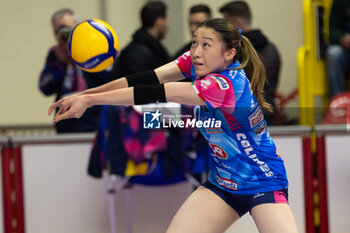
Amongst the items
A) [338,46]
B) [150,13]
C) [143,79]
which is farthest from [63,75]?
[338,46]

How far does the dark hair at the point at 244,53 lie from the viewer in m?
2.21

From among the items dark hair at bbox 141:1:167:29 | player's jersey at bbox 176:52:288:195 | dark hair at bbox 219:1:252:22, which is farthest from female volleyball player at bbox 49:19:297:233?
dark hair at bbox 141:1:167:29

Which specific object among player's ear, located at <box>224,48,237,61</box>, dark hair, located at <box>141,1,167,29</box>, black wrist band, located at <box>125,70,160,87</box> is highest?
dark hair, located at <box>141,1,167,29</box>

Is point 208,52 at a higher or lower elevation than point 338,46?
lower

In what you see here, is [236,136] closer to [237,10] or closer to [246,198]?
[246,198]

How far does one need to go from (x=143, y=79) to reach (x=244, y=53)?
0.42 metres

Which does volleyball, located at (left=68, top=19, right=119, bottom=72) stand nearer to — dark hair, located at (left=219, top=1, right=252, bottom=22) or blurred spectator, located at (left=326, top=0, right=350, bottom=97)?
dark hair, located at (left=219, top=1, right=252, bottom=22)

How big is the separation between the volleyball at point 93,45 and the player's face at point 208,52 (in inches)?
12.7

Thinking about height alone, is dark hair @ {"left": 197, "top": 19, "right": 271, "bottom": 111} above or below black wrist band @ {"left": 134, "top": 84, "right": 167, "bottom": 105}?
above

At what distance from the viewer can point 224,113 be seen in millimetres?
2197

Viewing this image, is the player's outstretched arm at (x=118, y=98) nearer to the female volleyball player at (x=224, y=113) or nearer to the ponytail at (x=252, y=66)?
the female volleyball player at (x=224, y=113)

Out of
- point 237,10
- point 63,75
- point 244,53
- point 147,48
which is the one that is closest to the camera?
point 244,53

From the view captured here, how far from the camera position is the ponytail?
228cm

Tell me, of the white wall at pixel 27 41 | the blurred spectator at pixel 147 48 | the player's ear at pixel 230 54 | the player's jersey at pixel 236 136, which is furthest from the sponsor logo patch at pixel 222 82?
the white wall at pixel 27 41
